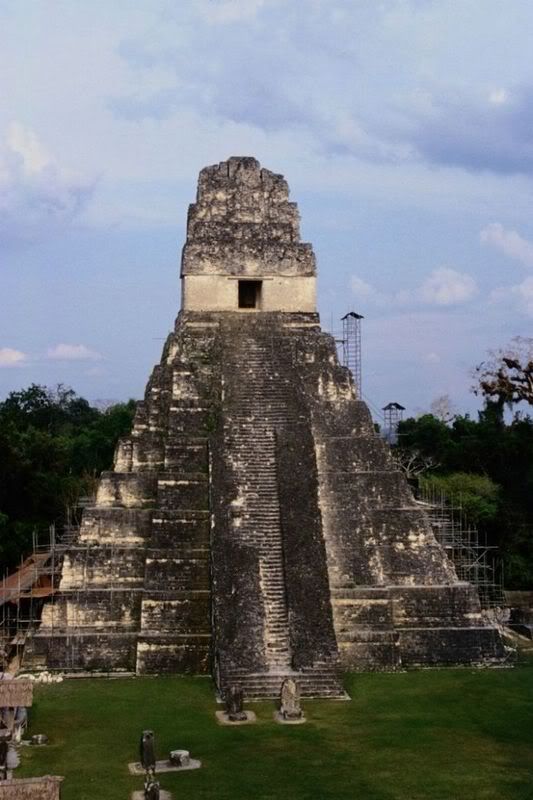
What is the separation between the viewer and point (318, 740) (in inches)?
451

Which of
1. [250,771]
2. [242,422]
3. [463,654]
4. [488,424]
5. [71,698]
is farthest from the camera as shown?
[488,424]

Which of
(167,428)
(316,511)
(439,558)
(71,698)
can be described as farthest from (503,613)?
(71,698)

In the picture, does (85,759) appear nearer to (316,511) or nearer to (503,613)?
(316,511)

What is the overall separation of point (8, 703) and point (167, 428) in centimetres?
695

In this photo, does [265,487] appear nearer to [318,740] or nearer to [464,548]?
[464,548]

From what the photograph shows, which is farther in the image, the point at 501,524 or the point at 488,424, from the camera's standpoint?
the point at 488,424

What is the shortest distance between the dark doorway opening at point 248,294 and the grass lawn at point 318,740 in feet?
27.9

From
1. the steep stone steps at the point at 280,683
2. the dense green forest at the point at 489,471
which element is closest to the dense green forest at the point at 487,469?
the dense green forest at the point at 489,471

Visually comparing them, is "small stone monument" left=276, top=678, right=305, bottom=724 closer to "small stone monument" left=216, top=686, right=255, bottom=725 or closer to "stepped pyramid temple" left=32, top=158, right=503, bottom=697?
"small stone monument" left=216, top=686, right=255, bottom=725

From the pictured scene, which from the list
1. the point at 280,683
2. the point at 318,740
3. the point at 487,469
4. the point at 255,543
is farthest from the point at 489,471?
the point at 318,740

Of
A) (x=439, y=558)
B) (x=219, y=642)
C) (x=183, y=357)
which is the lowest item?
(x=219, y=642)

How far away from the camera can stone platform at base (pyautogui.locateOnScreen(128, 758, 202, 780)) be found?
10.4 m

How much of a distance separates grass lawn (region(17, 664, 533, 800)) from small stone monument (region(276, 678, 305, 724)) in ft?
0.60

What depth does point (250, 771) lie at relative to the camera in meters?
10.4
